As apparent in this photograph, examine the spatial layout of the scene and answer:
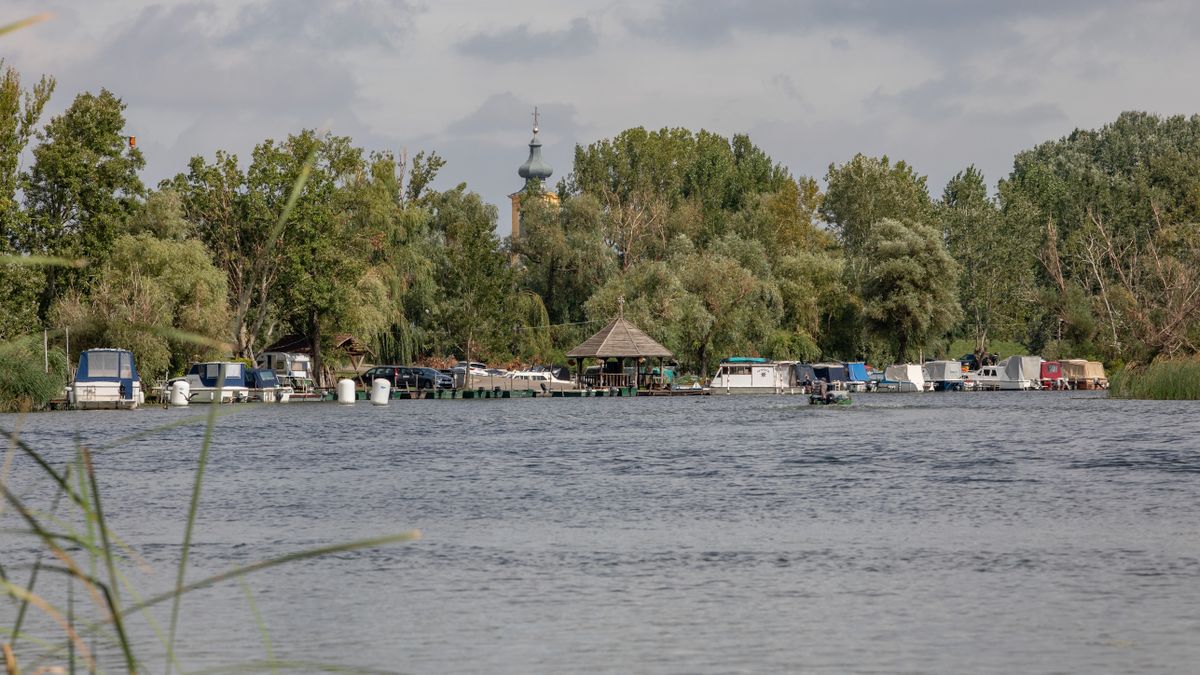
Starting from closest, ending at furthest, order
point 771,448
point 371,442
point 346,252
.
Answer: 1. point 771,448
2. point 371,442
3. point 346,252

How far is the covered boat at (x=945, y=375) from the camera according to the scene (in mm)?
103125

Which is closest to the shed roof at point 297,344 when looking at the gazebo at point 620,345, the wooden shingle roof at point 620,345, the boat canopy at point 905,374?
the gazebo at point 620,345

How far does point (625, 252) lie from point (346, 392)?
36339mm

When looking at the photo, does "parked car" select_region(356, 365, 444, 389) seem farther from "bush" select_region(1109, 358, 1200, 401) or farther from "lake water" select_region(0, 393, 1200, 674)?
"lake water" select_region(0, 393, 1200, 674)

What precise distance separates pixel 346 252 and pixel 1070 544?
70.2 meters

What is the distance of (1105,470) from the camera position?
102 ft

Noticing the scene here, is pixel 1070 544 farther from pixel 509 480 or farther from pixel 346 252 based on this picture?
pixel 346 252

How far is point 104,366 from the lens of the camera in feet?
216

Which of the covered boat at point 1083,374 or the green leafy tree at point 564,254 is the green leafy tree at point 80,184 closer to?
the green leafy tree at point 564,254

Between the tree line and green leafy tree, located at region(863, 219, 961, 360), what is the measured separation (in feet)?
0.56

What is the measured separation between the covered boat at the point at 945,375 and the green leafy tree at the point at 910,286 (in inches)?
177

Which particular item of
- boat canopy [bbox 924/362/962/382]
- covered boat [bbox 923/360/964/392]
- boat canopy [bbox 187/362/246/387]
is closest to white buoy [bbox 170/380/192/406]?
boat canopy [bbox 187/362/246/387]

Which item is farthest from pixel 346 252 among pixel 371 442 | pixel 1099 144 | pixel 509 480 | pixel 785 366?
pixel 1099 144

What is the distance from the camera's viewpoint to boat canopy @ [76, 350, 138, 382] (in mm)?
65188
